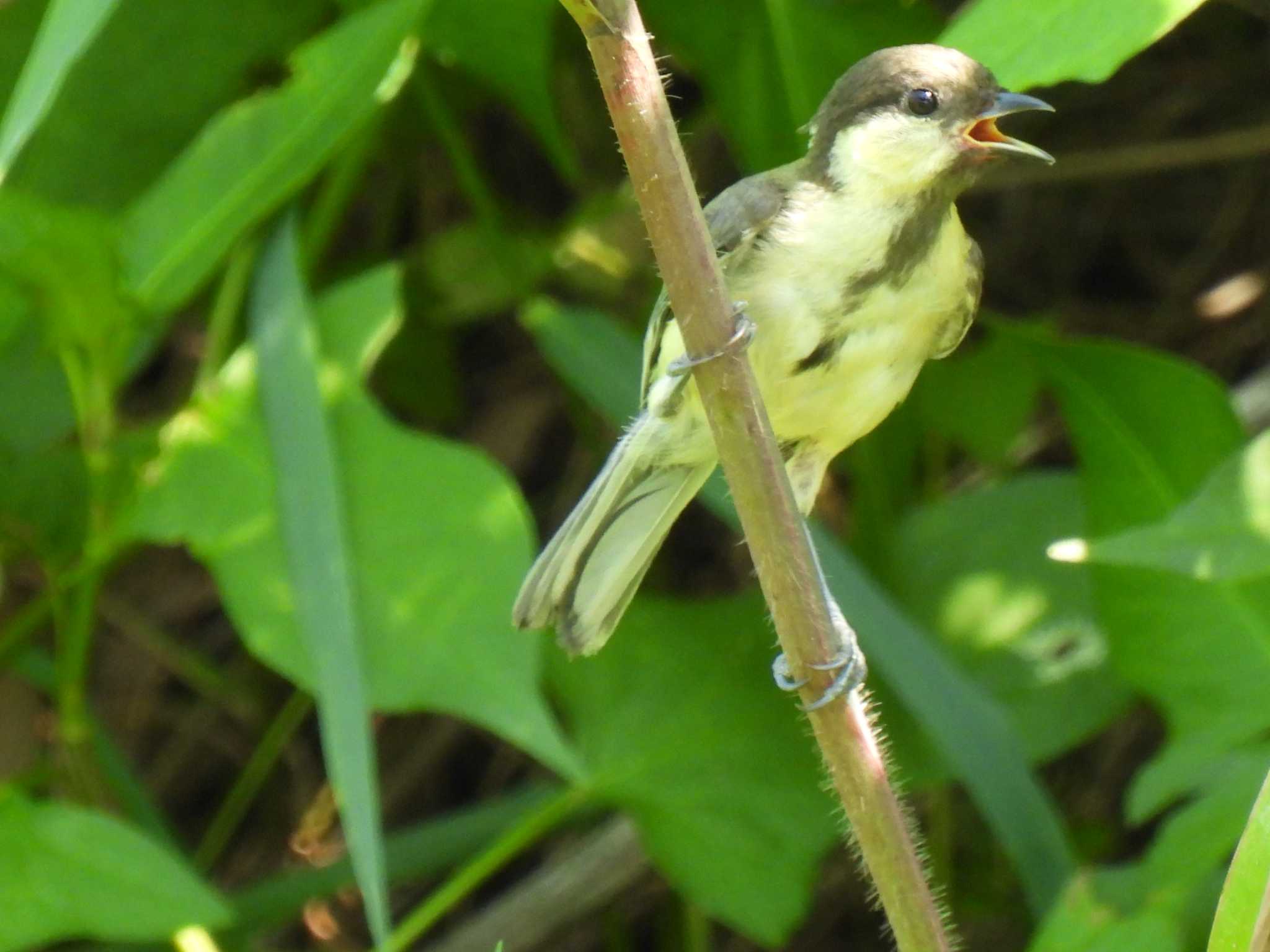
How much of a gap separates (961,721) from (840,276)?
2.28 feet

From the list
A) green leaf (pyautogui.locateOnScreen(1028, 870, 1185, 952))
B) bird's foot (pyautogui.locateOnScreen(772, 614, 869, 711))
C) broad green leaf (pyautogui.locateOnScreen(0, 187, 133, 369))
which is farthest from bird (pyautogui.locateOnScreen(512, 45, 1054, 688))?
broad green leaf (pyautogui.locateOnScreen(0, 187, 133, 369))

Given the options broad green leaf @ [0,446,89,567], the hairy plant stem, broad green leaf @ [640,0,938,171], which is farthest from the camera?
broad green leaf @ [640,0,938,171]

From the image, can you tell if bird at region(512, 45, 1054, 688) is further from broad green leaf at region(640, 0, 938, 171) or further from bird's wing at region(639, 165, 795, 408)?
broad green leaf at region(640, 0, 938, 171)

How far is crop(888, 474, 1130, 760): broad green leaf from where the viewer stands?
8.02ft

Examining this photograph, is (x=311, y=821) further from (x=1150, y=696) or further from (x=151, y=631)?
(x=1150, y=696)

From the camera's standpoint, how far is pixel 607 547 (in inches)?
76.4

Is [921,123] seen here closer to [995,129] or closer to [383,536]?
[995,129]

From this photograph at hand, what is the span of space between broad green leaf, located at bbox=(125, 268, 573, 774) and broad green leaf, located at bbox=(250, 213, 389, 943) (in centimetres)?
2

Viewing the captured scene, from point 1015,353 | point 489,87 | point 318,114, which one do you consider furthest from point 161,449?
point 1015,353

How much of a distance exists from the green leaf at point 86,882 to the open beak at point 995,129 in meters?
1.18

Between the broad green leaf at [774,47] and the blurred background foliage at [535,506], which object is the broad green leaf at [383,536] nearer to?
the blurred background foliage at [535,506]

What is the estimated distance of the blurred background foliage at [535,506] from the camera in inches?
74.7

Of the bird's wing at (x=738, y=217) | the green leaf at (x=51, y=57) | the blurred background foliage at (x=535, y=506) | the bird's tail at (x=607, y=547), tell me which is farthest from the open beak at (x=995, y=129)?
the green leaf at (x=51, y=57)

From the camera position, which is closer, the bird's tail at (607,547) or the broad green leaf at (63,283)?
the bird's tail at (607,547)
